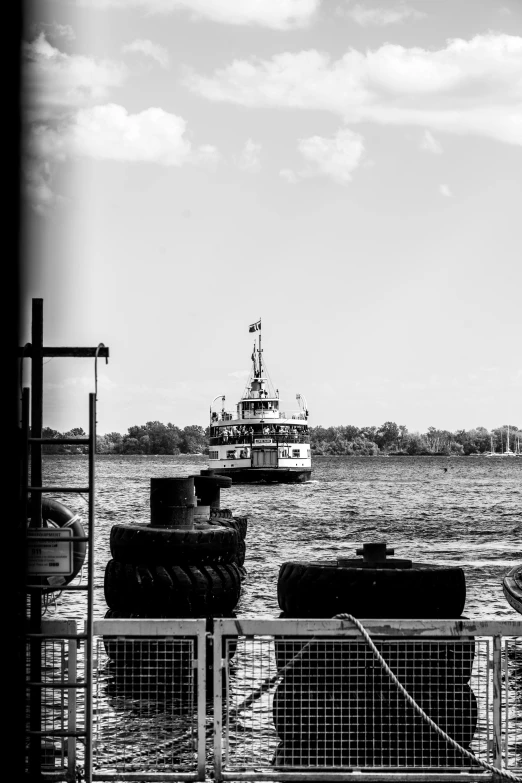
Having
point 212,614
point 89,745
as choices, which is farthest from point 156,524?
point 89,745

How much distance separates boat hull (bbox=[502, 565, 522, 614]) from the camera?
13.7m

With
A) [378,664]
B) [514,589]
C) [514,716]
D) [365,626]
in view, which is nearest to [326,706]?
[378,664]

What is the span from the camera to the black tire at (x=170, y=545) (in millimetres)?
11711

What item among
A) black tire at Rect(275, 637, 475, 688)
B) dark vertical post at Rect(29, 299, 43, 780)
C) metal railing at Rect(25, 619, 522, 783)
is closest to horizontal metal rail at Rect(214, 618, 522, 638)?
metal railing at Rect(25, 619, 522, 783)

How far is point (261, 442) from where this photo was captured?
286 ft

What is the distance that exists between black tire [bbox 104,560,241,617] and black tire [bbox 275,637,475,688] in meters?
3.75

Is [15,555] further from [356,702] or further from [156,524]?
[156,524]

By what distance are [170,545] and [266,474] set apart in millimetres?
77178

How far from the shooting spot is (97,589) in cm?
1969

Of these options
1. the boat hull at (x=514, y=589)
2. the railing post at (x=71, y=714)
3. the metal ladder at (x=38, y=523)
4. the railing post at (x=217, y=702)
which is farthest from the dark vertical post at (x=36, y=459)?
the boat hull at (x=514, y=589)

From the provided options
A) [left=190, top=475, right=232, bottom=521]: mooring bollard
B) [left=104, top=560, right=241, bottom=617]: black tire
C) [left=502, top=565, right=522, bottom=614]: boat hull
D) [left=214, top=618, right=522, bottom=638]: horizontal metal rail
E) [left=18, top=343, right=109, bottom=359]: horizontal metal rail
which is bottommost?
[left=502, top=565, right=522, bottom=614]: boat hull

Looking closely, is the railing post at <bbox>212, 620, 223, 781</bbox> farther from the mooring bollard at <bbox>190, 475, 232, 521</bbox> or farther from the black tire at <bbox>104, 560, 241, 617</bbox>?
the mooring bollard at <bbox>190, 475, 232, 521</bbox>

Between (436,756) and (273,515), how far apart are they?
154 feet

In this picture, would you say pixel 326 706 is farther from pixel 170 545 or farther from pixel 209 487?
pixel 209 487
